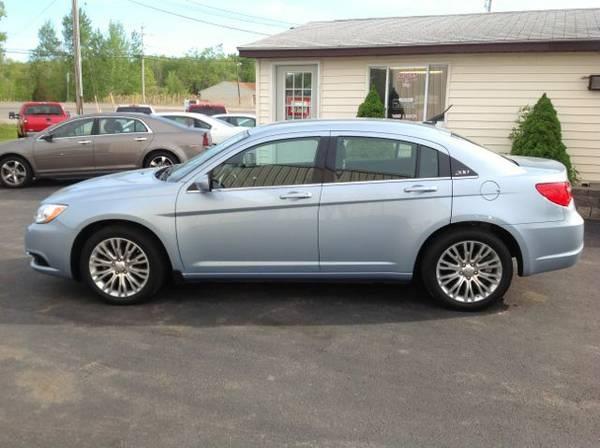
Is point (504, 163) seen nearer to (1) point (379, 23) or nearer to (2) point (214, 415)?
(2) point (214, 415)

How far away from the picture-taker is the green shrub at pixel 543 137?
33.2 feet

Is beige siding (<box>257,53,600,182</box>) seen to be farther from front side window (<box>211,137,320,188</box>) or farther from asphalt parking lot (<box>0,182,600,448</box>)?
front side window (<box>211,137,320,188</box>)

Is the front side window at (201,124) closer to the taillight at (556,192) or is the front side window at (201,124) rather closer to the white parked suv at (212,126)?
the white parked suv at (212,126)

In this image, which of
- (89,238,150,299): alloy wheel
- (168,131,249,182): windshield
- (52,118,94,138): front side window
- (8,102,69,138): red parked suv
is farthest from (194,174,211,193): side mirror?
(8,102,69,138): red parked suv

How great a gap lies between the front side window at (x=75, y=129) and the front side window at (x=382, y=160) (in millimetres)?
8233

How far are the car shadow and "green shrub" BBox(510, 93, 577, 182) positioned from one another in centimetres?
573

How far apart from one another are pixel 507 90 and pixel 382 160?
715cm

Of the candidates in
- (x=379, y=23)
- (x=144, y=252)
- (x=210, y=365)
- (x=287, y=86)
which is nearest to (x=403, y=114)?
(x=287, y=86)

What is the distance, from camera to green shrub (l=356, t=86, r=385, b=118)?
38.0 feet

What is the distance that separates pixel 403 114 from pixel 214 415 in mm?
9683

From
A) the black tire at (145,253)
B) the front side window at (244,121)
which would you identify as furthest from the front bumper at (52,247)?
the front side window at (244,121)

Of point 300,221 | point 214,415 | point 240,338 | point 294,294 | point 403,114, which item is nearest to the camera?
point 214,415

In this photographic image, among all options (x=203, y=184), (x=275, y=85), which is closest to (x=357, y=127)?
(x=203, y=184)

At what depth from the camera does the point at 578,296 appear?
5.42 metres
